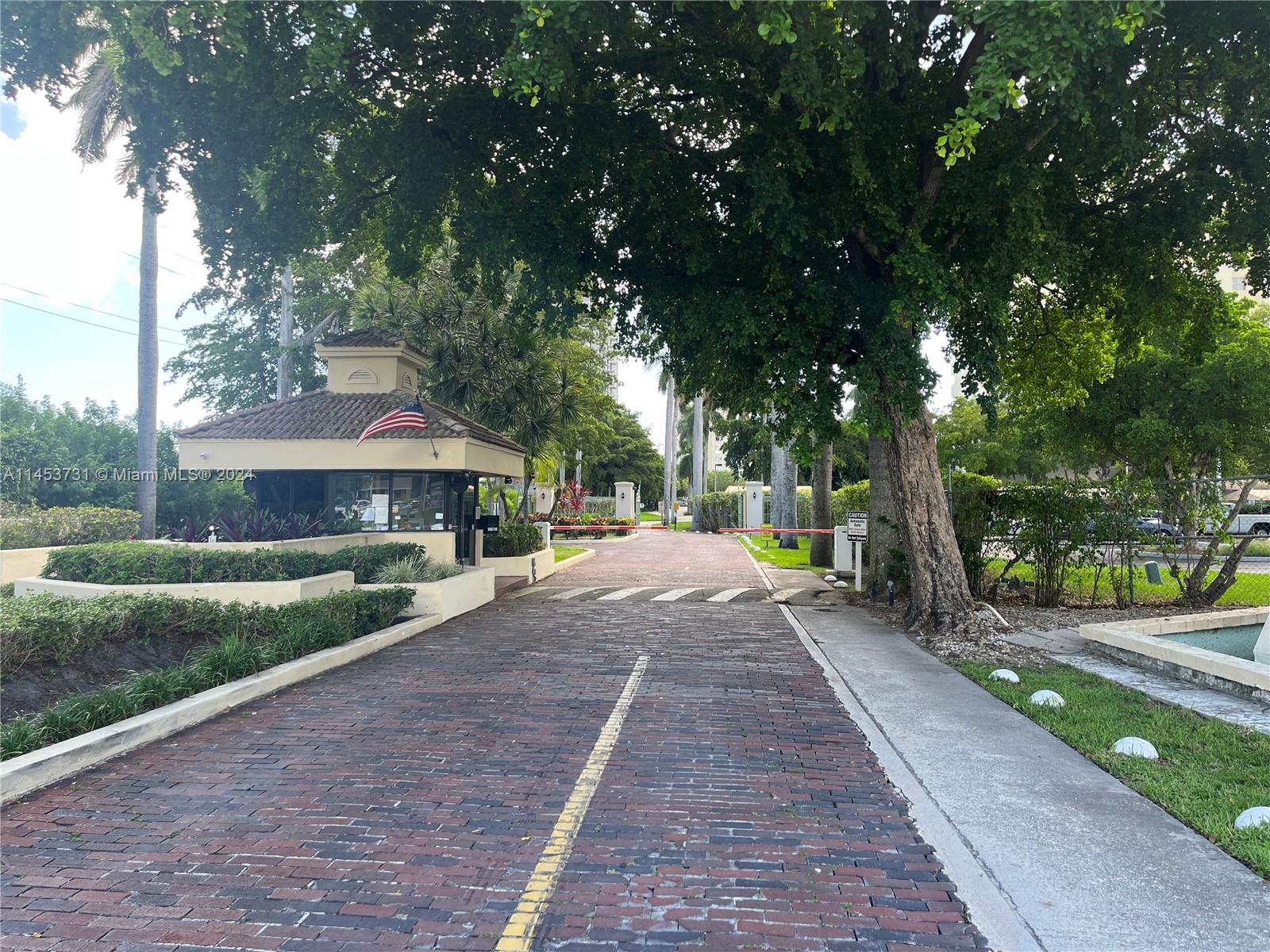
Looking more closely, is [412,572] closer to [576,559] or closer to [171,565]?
[171,565]

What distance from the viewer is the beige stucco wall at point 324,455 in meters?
16.5

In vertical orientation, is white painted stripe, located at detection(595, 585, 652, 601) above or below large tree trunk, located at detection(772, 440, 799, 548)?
below

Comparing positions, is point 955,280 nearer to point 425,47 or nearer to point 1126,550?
point 1126,550

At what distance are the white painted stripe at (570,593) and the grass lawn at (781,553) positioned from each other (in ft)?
26.8

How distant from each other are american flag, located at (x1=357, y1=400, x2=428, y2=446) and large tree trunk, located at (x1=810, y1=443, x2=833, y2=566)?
13.2 meters

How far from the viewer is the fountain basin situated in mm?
8375

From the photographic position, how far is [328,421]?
57.1 ft

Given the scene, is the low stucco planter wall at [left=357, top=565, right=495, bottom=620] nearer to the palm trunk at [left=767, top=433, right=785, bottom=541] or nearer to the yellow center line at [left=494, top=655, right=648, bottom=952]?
the yellow center line at [left=494, top=655, right=648, bottom=952]

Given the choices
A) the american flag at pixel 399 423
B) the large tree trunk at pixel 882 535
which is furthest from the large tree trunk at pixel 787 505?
the american flag at pixel 399 423

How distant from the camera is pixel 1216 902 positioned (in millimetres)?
4059

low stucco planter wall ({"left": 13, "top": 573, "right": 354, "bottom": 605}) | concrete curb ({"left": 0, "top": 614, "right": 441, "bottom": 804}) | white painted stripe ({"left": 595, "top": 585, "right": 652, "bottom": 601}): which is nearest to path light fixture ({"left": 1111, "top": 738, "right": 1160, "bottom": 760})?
concrete curb ({"left": 0, "top": 614, "right": 441, "bottom": 804})

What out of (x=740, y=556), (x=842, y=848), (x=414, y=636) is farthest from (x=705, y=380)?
(x=740, y=556)

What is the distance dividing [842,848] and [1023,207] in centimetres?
926

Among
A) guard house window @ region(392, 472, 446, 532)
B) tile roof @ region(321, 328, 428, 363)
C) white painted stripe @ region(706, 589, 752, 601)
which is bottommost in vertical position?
white painted stripe @ region(706, 589, 752, 601)
